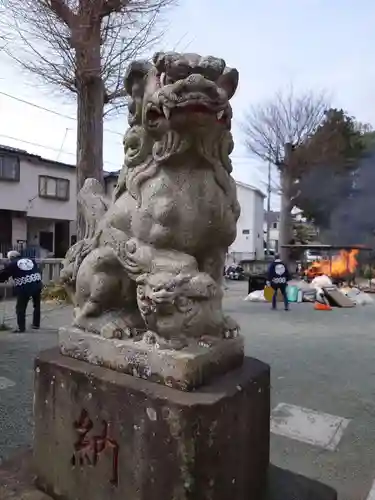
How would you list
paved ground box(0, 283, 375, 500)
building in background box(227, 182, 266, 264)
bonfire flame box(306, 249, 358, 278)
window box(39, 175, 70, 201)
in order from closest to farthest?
paved ground box(0, 283, 375, 500), bonfire flame box(306, 249, 358, 278), window box(39, 175, 70, 201), building in background box(227, 182, 266, 264)

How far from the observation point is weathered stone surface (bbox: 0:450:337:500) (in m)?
1.93

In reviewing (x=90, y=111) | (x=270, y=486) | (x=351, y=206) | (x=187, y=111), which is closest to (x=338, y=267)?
(x=351, y=206)

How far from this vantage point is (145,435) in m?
1.61

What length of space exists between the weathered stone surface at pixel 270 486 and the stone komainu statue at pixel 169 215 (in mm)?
753

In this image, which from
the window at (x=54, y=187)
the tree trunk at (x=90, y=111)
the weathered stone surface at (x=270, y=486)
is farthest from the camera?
the window at (x=54, y=187)

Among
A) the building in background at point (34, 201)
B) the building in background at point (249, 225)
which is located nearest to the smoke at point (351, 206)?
the building in background at point (249, 225)

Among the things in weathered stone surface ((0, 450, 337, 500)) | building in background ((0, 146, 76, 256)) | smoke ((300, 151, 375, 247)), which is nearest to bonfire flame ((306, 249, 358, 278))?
smoke ((300, 151, 375, 247))

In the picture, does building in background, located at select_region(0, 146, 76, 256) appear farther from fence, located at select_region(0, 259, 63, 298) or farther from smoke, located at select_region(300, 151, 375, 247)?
smoke, located at select_region(300, 151, 375, 247)

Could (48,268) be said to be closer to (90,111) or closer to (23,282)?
(23,282)

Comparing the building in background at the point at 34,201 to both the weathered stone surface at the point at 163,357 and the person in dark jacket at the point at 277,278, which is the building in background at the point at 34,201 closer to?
the person in dark jacket at the point at 277,278

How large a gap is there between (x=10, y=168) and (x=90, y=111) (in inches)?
390

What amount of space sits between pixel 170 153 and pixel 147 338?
2.41 ft

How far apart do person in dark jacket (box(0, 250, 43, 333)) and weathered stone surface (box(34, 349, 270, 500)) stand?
181 inches

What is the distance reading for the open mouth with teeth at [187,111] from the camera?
62.4 inches
